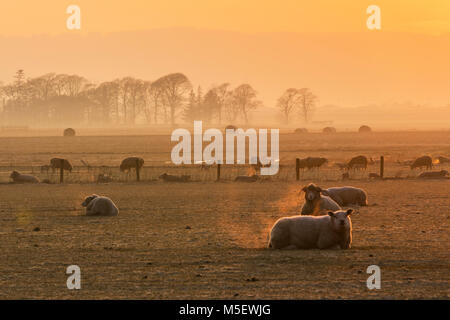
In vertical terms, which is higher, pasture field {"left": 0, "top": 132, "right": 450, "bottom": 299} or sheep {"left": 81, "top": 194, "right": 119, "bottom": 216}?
sheep {"left": 81, "top": 194, "right": 119, "bottom": 216}

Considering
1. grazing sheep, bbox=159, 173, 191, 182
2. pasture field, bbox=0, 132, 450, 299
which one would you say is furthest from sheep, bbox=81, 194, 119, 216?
grazing sheep, bbox=159, 173, 191, 182

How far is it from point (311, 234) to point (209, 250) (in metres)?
2.06

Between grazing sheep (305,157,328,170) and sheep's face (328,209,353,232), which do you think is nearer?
sheep's face (328,209,353,232)

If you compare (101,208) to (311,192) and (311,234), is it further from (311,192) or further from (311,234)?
(311,234)

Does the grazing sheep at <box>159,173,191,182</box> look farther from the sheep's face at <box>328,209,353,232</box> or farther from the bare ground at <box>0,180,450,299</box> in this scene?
the sheep's face at <box>328,209,353,232</box>

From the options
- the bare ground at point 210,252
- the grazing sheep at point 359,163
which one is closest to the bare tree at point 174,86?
the grazing sheep at point 359,163

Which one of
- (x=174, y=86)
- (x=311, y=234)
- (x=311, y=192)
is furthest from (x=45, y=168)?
(x=174, y=86)

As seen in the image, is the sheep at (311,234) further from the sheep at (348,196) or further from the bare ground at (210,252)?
the sheep at (348,196)

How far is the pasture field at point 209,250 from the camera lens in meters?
11.2

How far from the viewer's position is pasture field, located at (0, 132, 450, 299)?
11211 mm

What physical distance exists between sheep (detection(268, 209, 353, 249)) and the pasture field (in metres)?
0.29

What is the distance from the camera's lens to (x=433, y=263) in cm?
1320
